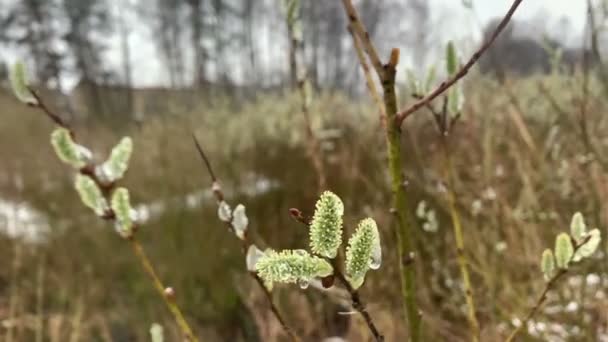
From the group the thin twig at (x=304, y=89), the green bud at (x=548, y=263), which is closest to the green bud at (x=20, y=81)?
the thin twig at (x=304, y=89)

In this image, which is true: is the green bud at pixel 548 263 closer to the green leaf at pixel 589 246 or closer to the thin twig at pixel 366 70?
the green leaf at pixel 589 246

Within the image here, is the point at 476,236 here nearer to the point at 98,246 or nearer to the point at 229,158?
the point at 229,158

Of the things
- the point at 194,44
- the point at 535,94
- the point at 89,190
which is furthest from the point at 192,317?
the point at 194,44

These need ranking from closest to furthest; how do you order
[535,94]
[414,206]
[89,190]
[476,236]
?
[89,190] < [476,236] < [414,206] < [535,94]

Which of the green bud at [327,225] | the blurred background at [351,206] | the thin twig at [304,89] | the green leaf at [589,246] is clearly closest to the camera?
the green bud at [327,225]

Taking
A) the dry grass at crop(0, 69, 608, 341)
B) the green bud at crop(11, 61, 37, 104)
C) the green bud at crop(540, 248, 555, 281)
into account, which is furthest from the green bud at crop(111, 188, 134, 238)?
the dry grass at crop(0, 69, 608, 341)

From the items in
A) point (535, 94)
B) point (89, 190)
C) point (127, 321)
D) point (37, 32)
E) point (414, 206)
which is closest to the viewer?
point (89, 190)

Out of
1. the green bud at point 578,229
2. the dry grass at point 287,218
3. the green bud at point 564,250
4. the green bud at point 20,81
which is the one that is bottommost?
the dry grass at point 287,218

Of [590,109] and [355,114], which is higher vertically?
[590,109]
